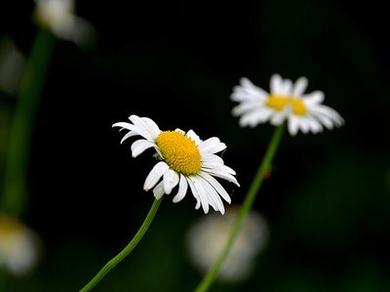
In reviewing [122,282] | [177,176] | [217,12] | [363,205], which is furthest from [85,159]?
[177,176]

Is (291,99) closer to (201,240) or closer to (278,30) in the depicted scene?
(201,240)

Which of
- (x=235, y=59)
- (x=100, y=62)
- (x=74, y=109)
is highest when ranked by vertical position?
(x=235, y=59)

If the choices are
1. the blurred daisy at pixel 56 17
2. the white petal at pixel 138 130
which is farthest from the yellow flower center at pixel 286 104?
the blurred daisy at pixel 56 17

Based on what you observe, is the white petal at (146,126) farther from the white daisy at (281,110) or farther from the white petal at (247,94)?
the white petal at (247,94)

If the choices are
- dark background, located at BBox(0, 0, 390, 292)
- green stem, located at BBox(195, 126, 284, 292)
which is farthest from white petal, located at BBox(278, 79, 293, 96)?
dark background, located at BBox(0, 0, 390, 292)

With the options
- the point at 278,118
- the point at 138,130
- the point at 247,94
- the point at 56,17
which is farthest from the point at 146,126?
the point at 56,17

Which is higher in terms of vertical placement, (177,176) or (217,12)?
(217,12)
